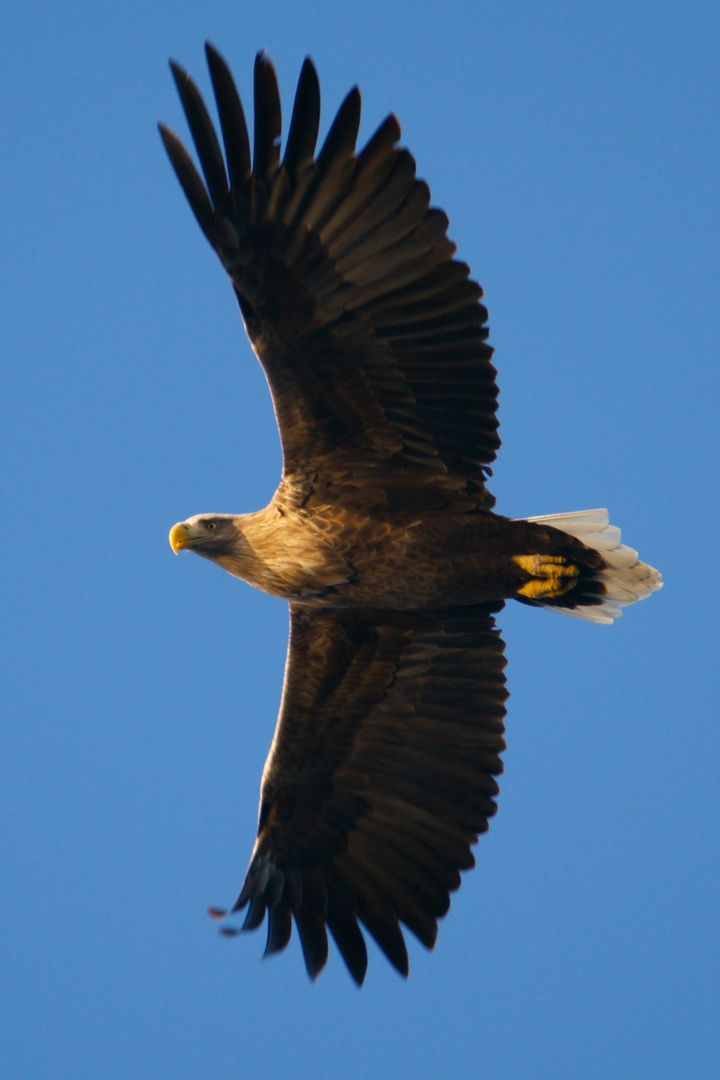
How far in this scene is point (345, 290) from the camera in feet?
21.4

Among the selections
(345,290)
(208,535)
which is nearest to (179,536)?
(208,535)

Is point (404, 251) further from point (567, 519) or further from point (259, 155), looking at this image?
point (567, 519)

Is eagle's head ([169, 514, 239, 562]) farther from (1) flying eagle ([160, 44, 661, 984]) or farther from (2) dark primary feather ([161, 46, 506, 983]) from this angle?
(2) dark primary feather ([161, 46, 506, 983])

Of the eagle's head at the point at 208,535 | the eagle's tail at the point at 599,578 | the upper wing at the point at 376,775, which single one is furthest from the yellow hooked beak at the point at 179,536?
the eagle's tail at the point at 599,578

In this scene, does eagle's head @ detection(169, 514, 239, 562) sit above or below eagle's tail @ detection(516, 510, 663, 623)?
below

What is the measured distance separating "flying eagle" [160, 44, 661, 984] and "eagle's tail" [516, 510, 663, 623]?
0.01 metres

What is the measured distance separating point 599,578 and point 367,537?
56.5 inches

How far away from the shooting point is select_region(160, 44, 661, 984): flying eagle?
20.7 feet

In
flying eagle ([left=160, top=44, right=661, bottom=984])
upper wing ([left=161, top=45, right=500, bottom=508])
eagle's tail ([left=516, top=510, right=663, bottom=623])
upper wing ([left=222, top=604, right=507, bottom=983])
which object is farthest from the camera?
upper wing ([left=222, top=604, right=507, bottom=983])

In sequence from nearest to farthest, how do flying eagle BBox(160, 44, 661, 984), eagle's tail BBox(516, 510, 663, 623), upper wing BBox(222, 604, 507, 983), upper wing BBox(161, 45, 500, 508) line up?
1. upper wing BBox(161, 45, 500, 508)
2. flying eagle BBox(160, 44, 661, 984)
3. eagle's tail BBox(516, 510, 663, 623)
4. upper wing BBox(222, 604, 507, 983)

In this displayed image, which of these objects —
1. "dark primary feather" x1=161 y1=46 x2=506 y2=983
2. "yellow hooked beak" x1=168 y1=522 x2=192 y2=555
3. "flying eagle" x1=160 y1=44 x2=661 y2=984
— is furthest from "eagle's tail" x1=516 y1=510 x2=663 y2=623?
"yellow hooked beak" x1=168 y1=522 x2=192 y2=555

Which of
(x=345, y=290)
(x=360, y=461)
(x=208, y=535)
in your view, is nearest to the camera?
(x=345, y=290)

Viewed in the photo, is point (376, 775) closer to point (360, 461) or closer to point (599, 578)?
point (599, 578)

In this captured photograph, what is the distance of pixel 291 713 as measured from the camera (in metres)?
7.77
